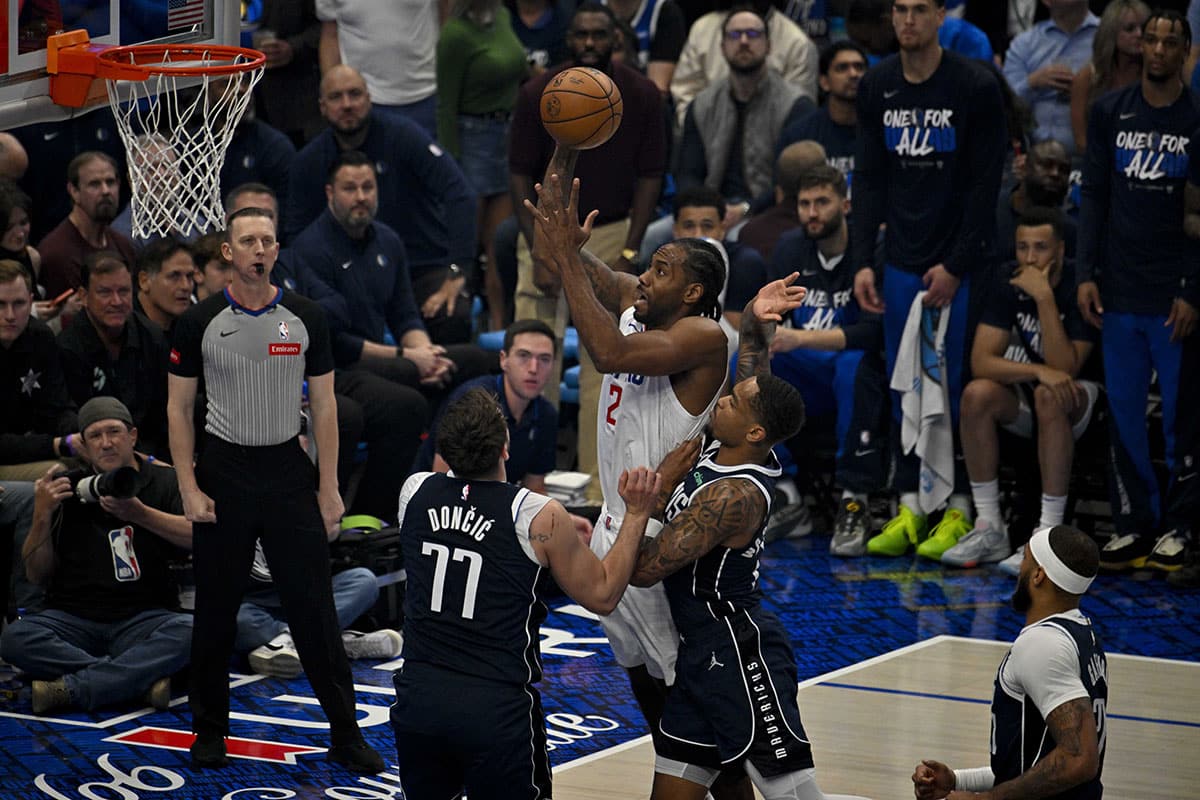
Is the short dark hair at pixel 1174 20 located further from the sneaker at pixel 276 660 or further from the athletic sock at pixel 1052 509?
the sneaker at pixel 276 660

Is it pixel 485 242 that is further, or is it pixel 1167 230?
pixel 485 242

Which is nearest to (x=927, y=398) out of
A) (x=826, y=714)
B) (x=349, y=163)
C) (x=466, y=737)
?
(x=826, y=714)

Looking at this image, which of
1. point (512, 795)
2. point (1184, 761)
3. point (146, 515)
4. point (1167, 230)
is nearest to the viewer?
point (512, 795)

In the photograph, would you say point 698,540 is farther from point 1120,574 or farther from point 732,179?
point 732,179

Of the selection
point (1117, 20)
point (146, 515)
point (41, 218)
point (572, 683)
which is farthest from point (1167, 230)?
point (41, 218)

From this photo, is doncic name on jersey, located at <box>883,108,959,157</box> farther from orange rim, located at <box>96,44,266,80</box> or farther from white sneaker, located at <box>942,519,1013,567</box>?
orange rim, located at <box>96,44,266,80</box>

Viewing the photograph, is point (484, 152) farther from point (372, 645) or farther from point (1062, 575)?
point (1062, 575)

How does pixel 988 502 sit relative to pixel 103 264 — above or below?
below

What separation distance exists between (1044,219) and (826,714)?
3849 millimetres

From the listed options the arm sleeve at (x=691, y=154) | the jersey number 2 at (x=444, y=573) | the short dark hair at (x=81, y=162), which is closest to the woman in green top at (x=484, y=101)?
the arm sleeve at (x=691, y=154)

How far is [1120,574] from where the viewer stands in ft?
32.2

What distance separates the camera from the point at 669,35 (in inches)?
511

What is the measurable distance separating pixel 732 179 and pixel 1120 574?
3893 mm

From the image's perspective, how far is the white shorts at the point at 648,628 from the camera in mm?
5816
